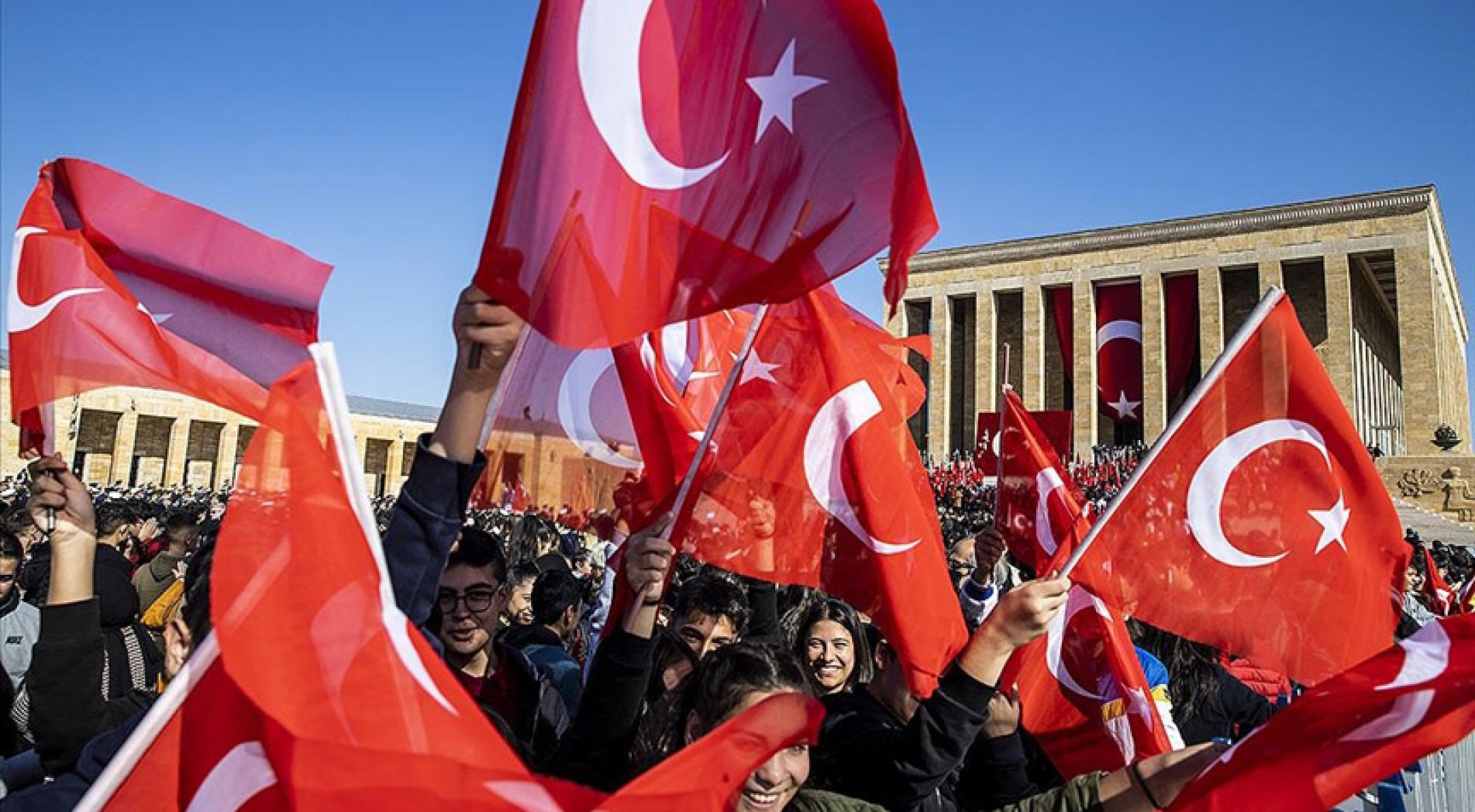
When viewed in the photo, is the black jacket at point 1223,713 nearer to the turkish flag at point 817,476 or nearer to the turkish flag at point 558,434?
the turkish flag at point 817,476

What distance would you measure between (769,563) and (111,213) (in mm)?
2586

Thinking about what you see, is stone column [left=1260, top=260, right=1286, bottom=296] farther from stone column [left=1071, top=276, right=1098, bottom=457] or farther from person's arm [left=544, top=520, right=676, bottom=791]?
person's arm [left=544, top=520, right=676, bottom=791]

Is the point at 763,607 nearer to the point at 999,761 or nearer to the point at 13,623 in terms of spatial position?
the point at 999,761

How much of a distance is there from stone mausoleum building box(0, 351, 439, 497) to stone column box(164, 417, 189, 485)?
34 mm

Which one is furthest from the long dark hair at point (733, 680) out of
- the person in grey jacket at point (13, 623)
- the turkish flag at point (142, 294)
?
the person in grey jacket at point (13, 623)

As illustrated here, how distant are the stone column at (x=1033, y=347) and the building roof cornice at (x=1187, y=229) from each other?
1.74 metres

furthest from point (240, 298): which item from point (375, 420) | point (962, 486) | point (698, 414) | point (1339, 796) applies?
point (375, 420)

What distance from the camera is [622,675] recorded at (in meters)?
2.62

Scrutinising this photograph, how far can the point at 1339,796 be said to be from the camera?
215 centimetres

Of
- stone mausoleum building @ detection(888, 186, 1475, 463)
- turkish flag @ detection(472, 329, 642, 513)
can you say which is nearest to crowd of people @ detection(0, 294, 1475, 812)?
turkish flag @ detection(472, 329, 642, 513)

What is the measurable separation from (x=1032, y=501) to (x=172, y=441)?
4816 cm

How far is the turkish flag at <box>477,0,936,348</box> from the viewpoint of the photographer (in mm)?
2352

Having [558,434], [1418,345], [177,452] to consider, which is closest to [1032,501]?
[558,434]

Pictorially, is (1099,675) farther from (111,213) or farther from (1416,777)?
(111,213)
